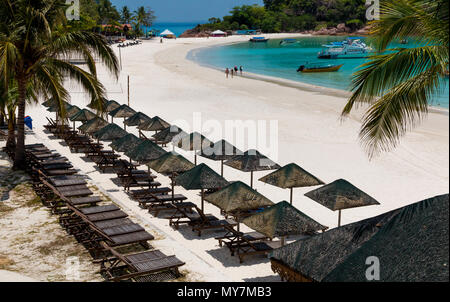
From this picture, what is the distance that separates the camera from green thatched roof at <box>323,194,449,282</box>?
18.4 feet

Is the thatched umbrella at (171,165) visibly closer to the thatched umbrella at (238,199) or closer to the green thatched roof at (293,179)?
the thatched umbrella at (238,199)

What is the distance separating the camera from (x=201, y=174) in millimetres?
13039

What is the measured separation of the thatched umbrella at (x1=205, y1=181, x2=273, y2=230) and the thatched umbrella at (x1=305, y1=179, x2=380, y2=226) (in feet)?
4.38

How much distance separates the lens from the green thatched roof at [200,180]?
12.8 meters

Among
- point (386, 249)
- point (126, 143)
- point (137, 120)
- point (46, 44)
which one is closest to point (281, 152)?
point (137, 120)

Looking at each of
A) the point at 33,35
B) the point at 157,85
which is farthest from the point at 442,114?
the point at 33,35

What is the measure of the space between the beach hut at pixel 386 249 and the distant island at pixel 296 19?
473ft

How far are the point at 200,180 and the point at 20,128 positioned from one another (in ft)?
25.7

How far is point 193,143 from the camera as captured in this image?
16500mm

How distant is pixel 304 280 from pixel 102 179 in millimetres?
11472

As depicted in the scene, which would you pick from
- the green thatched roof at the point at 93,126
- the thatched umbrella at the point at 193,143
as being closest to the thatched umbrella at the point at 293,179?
the thatched umbrella at the point at 193,143

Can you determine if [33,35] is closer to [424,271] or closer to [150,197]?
[150,197]

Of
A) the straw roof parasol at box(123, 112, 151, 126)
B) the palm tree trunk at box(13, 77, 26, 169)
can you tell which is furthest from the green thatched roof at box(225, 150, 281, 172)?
the palm tree trunk at box(13, 77, 26, 169)
